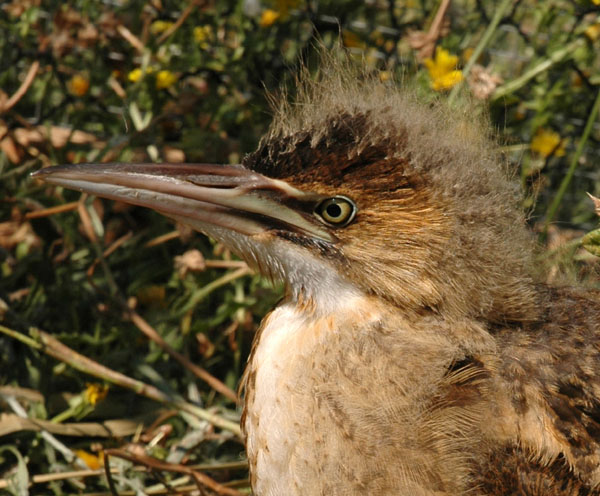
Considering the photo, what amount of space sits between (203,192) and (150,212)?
1.58 metres

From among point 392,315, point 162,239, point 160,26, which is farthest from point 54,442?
point 160,26

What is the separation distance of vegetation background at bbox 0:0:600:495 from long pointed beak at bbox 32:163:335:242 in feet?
2.85

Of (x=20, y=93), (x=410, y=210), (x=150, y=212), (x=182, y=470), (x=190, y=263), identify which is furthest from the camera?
(x=150, y=212)

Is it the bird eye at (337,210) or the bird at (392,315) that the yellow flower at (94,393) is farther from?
the bird eye at (337,210)

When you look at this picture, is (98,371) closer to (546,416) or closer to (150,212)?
(150,212)

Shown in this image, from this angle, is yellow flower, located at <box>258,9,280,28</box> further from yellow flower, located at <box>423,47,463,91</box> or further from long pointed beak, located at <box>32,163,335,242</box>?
long pointed beak, located at <box>32,163,335,242</box>

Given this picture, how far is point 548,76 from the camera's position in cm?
385

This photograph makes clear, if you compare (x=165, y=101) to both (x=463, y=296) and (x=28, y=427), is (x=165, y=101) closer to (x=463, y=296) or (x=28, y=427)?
(x=28, y=427)

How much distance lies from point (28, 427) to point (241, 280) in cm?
103

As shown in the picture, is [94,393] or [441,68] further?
[441,68]

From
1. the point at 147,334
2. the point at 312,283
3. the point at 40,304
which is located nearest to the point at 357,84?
the point at 312,283

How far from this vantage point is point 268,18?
3.86 meters

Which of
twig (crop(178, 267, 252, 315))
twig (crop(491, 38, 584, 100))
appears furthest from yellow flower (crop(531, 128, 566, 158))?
twig (crop(178, 267, 252, 315))

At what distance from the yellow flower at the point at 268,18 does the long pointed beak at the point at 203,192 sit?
5.96 feet
